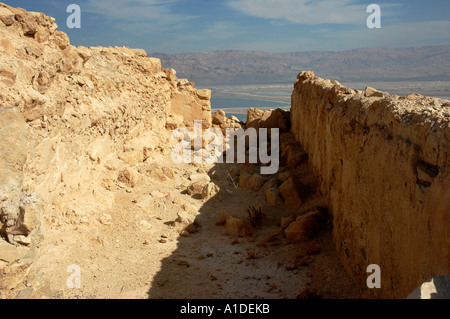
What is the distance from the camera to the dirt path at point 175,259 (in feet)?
17.4

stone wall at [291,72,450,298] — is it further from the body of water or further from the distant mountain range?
the distant mountain range

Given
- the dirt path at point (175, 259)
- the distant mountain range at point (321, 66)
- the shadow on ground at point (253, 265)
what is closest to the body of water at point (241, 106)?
the dirt path at point (175, 259)

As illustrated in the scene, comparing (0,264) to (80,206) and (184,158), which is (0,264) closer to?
(80,206)

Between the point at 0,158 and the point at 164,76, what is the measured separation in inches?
335

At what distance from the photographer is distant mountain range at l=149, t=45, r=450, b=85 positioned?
91750mm

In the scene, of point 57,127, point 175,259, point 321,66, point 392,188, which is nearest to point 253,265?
point 175,259

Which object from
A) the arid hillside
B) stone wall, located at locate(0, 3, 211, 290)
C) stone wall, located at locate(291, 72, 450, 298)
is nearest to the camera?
stone wall, located at locate(291, 72, 450, 298)

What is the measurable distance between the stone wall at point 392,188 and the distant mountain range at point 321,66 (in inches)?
3171

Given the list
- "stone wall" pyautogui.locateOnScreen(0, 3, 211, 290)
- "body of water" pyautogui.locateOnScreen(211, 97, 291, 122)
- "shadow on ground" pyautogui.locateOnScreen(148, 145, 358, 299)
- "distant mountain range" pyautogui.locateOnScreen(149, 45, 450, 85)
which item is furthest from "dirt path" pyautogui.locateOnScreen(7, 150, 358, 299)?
"distant mountain range" pyautogui.locateOnScreen(149, 45, 450, 85)

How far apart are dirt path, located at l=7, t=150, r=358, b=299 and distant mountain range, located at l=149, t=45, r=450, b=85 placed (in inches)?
Answer: 3127

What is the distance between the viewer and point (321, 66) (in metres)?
116

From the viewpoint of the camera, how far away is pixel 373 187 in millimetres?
4352

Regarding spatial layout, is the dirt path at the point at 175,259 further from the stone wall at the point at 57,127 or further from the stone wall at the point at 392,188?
the stone wall at the point at 392,188
